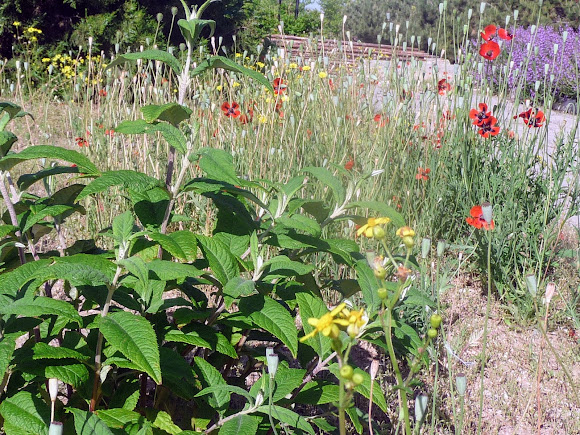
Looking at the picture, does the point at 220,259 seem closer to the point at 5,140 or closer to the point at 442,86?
the point at 5,140

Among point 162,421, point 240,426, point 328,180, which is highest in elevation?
point 328,180

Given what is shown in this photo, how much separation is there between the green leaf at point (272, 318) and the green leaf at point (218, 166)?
0.25m

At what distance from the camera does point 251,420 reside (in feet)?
3.92

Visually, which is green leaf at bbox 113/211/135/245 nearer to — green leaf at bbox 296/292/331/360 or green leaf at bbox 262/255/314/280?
green leaf at bbox 262/255/314/280

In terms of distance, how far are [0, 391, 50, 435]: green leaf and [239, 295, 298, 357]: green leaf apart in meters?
0.43

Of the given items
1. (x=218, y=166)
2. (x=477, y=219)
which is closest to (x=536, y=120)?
(x=477, y=219)

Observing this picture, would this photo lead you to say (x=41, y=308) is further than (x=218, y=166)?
No

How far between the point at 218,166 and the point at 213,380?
454mm

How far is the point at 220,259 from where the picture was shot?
1283mm

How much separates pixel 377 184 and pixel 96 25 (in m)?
6.29

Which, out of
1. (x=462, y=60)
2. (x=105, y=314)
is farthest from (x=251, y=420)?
(x=462, y=60)

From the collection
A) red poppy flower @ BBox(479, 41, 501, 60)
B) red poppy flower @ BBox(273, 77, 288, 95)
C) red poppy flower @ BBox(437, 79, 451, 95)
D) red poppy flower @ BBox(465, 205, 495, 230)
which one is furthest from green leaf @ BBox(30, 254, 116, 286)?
red poppy flower @ BBox(437, 79, 451, 95)

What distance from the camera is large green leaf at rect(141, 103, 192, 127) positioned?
1.22 metres

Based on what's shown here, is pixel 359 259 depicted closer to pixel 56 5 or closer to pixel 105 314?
pixel 105 314
